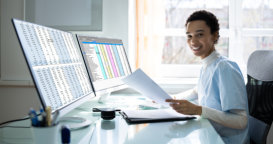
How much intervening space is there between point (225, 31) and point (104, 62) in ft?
4.64

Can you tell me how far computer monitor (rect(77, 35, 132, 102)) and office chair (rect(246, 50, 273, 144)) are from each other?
2.54 ft

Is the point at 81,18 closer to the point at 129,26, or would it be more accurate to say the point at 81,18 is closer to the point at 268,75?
the point at 129,26

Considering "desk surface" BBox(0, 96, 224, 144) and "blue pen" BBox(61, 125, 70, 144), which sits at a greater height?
"blue pen" BBox(61, 125, 70, 144)

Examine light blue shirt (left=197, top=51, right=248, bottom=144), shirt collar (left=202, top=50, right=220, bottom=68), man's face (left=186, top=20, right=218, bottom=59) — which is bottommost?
light blue shirt (left=197, top=51, right=248, bottom=144)

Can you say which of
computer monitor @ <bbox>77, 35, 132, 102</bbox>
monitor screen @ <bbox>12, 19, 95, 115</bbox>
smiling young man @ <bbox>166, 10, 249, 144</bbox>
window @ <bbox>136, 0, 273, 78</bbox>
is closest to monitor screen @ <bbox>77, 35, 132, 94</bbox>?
computer monitor @ <bbox>77, 35, 132, 102</bbox>

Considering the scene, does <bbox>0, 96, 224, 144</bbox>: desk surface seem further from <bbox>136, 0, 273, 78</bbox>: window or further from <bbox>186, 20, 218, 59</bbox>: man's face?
<bbox>136, 0, 273, 78</bbox>: window

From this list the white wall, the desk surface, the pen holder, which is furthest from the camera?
the white wall

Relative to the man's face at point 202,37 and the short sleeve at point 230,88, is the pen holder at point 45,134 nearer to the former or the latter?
the short sleeve at point 230,88

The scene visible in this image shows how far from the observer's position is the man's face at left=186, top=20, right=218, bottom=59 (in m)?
1.50

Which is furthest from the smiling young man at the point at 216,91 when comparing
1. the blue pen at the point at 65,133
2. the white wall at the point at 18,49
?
the white wall at the point at 18,49

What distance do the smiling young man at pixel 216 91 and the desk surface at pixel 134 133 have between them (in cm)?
7

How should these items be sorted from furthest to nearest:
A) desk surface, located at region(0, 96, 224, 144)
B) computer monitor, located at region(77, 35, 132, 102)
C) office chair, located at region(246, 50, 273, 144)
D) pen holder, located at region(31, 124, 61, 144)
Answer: computer monitor, located at region(77, 35, 132, 102) < office chair, located at region(246, 50, 273, 144) < desk surface, located at region(0, 96, 224, 144) < pen holder, located at region(31, 124, 61, 144)

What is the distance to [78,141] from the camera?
2.89 feet

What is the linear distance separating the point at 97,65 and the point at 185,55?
1323mm
